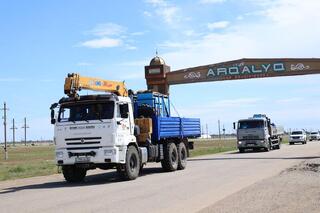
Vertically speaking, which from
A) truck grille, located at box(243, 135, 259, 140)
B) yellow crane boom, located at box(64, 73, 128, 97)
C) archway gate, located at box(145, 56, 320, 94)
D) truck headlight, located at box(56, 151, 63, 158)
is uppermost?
archway gate, located at box(145, 56, 320, 94)

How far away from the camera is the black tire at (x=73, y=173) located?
18.7 meters

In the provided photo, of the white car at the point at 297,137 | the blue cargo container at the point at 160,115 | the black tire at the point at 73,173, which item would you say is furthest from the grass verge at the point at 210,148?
the black tire at the point at 73,173

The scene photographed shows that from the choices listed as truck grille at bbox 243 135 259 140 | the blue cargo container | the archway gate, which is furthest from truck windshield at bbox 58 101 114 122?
truck grille at bbox 243 135 259 140

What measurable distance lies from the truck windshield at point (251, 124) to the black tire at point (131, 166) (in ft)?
80.9

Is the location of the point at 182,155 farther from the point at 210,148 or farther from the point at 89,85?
the point at 210,148

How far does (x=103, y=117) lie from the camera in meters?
17.8

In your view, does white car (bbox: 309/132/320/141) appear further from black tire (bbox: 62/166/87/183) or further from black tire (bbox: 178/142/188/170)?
black tire (bbox: 62/166/87/183)

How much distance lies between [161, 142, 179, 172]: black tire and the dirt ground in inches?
236

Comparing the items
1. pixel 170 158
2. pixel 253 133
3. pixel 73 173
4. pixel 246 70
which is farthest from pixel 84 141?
pixel 253 133

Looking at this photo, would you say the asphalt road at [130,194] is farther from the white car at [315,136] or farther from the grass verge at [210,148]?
the white car at [315,136]

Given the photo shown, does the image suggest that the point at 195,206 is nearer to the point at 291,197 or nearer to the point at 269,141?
the point at 291,197

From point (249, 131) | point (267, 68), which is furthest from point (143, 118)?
point (249, 131)

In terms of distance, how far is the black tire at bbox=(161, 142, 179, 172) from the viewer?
21.8m

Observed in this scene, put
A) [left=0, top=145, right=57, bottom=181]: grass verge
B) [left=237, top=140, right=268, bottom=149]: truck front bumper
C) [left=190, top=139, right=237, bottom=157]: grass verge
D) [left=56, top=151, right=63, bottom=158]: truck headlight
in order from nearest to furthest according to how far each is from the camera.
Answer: [left=56, top=151, right=63, bottom=158]: truck headlight
[left=0, top=145, right=57, bottom=181]: grass verge
[left=237, top=140, right=268, bottom=149]: truck front bumper
[left=190, top=139, right=237, bottom=157]: grass verge
